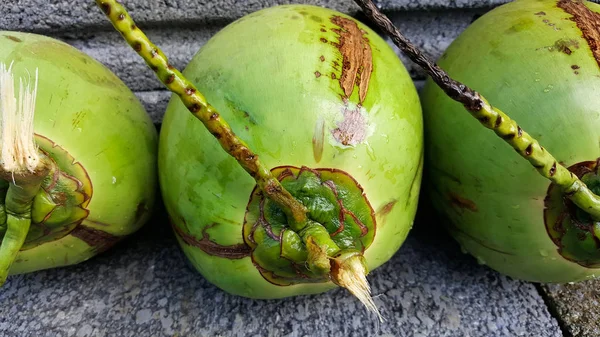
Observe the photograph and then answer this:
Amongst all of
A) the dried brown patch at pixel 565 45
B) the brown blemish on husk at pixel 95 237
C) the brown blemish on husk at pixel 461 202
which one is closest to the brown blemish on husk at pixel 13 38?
the brown blemish on husk at pixel 95 237

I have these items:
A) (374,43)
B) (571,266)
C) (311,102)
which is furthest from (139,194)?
(571,266)

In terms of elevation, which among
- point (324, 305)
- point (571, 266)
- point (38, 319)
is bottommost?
point (38, 319)

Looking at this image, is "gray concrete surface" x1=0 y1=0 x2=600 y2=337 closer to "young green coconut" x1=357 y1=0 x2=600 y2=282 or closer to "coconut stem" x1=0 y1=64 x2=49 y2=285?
"young green coconut" x1=357 y1=0 x2=600 y2=282

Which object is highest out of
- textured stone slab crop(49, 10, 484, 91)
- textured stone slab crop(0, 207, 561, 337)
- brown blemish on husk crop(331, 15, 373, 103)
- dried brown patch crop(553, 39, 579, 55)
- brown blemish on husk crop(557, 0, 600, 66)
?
brown blemish on husk crop(557, 0, 600, 66)

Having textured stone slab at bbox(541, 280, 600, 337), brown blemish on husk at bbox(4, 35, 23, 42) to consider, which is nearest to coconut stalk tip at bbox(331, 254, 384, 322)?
textured stone slab at bbox(541, 280, 600, 337)

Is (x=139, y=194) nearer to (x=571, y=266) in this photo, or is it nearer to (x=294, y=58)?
(x=294, y=58)

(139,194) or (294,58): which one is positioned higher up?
(294,58)

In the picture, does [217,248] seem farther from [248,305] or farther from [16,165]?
[16,165]

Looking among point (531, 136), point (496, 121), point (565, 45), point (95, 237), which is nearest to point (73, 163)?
point (95, 237)
